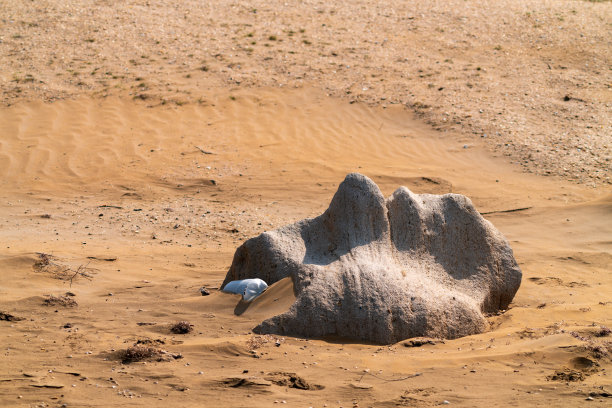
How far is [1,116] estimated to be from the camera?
1217 cm

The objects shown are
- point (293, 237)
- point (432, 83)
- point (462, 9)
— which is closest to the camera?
point (293, 237)

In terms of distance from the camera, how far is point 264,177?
10.5m

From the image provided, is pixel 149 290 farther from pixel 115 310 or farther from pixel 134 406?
pixel 134 406

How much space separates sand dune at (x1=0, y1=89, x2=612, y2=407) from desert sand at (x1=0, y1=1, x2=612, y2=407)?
28 mm

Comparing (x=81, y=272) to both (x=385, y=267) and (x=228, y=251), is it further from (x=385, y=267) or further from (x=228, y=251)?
(x=385, y=267)

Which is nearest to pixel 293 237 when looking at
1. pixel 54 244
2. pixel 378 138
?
pixel 54 244

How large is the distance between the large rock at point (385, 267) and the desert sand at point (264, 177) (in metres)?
Result: 0.18

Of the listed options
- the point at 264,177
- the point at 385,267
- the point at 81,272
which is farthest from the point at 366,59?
the point at 385,267

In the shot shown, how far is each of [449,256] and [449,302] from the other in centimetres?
58

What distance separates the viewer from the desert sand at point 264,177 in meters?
4.41

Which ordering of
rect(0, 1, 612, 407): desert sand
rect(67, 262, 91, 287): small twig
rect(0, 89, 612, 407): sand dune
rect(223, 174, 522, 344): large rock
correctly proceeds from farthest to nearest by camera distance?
rect(67, 262, 91, 287): small twig
rect(223, 174, 522, 344): large rock
rect(0, 1, 612, 407): desert sand
rect(0, 89, 612, 407): sand dune

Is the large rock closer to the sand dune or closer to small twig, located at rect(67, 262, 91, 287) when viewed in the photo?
the sand dune

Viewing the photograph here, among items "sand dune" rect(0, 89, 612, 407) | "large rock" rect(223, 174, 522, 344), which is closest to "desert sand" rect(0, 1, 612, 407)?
"sand dune" rect(0, 89, 612, 407)

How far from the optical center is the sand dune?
427 cm
